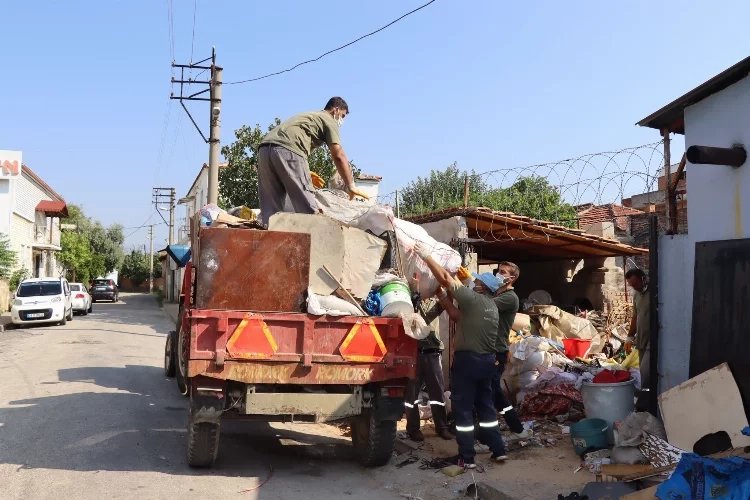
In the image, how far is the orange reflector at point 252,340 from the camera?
214 inches

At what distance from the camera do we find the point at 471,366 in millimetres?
6117

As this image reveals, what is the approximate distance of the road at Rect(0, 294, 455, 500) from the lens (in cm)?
539

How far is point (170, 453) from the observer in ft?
21.0

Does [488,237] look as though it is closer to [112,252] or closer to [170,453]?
[170,453]

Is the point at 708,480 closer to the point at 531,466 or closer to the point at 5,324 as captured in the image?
the point at 531,466

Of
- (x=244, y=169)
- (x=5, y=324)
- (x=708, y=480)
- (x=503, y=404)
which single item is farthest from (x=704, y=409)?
(x=5, y=324)

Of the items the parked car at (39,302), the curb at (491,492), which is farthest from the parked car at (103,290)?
the curb at (491,492)

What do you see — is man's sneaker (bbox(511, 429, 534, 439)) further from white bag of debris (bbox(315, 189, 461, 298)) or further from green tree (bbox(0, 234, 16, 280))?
green tree (bbox(0, 234, 16, 280))

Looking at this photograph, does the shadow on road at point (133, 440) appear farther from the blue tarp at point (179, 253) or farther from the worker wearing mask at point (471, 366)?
the blue tarp at point (179, 253)

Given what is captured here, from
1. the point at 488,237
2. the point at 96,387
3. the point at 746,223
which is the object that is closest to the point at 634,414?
the point at 746,223

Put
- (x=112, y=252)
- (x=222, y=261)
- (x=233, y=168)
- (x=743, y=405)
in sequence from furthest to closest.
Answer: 1. (x=112, y=252)
2. (x=233, y=168)
3. (x=222, y=261)
4. (x=743, y=405)

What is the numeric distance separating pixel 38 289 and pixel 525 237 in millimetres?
16551

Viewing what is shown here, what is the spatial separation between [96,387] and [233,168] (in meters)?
11.9

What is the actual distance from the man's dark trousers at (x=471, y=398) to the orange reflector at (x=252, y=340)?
5.82ft
